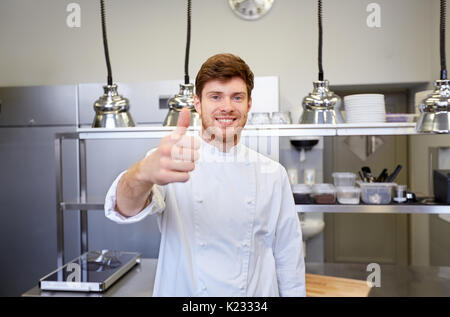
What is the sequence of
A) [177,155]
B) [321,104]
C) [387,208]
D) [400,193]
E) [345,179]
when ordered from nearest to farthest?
[177,155] → [321,104] → [387,208] → [400,193] → [345,179]

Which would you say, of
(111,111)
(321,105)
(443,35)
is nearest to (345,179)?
(321,105)

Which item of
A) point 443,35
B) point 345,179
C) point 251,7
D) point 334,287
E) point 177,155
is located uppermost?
point 251,7

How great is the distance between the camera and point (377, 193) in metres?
1.46

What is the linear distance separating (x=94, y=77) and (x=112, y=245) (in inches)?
51.9

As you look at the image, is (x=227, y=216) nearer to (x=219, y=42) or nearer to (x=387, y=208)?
(x=387, y=208)

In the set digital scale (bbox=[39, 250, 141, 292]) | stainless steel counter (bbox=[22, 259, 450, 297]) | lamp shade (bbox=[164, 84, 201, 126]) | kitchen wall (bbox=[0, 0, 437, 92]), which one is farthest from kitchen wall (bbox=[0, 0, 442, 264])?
digital scale (bbox=[39, 250, 141, 292])

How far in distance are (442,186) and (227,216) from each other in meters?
0.99

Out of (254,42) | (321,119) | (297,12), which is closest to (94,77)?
(254,42)

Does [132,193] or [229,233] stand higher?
[132,193]

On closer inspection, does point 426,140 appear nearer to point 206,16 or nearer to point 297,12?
point 297,12

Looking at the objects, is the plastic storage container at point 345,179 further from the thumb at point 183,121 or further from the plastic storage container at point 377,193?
the thumb at point 183,121

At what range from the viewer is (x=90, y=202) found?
5.23ft

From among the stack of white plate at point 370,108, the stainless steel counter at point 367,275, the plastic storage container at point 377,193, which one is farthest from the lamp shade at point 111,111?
the plastic storage container at point 377,193

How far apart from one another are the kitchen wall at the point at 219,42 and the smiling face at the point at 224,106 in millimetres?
1502
